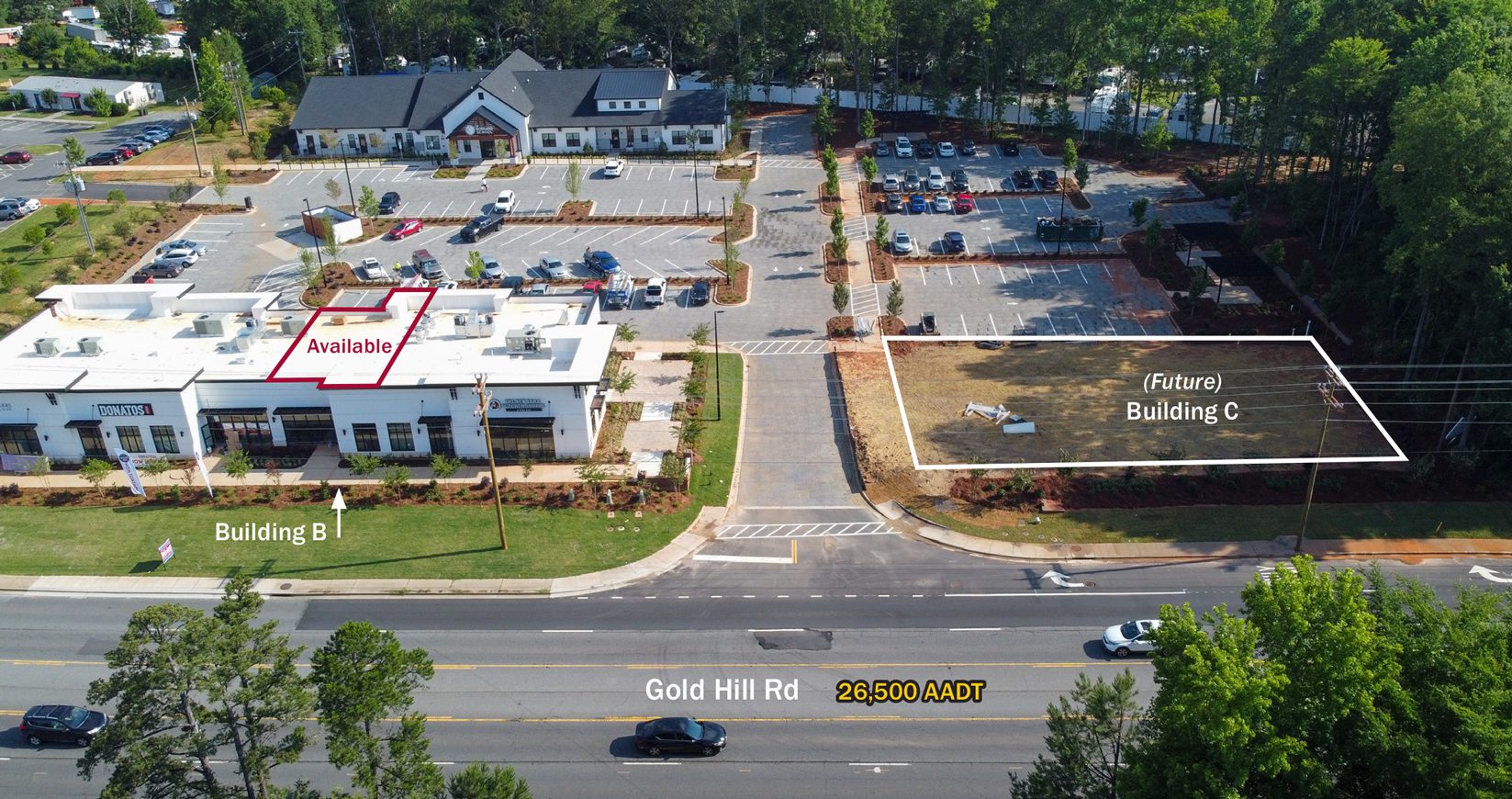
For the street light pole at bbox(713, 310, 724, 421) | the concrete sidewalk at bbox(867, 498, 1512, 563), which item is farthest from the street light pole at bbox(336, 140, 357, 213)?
the concrete sidewalk at bbox(867, 498, 1512, 563)

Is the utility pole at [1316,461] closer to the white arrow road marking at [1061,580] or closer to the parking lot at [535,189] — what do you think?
the white arrow road marking at [1061,580]

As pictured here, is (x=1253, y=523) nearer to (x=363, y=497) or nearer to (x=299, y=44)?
(x=363, y=497)

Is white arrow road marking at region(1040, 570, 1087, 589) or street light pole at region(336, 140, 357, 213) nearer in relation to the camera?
white arrow road marking at region(1040, 570, 1087, 589)

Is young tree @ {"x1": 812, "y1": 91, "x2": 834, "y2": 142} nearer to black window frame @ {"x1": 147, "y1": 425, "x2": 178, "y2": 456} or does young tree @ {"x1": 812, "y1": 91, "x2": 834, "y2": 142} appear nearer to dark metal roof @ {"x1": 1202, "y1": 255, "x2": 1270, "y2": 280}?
dark metal roof @ {"x1": 1202, "y1": 255, "x2": 1270, "y2": 280}

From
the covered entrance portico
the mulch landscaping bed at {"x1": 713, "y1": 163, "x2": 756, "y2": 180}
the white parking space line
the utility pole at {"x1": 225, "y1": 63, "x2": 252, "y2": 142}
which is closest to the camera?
the white parking space line

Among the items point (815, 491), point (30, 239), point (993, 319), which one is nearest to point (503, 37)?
point (30, 239)

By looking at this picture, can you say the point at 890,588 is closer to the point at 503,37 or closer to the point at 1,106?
the point at 503,37

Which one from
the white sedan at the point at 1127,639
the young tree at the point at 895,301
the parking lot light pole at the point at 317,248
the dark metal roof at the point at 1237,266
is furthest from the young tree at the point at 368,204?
the white sedan at the point at 1127,639
